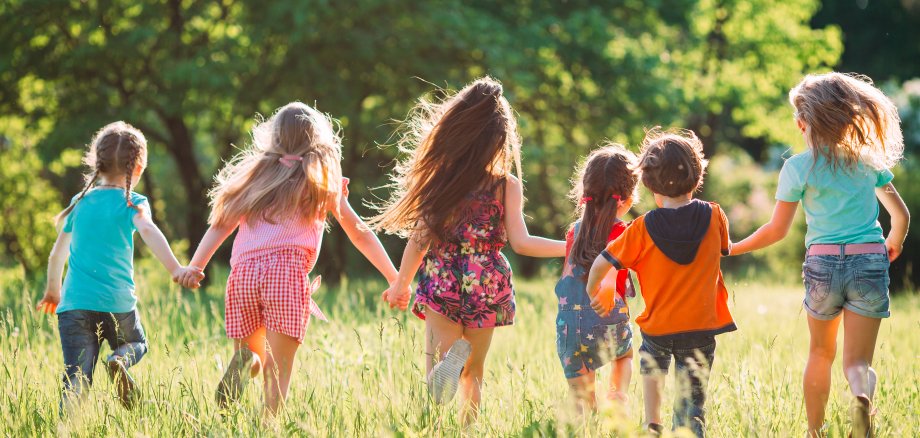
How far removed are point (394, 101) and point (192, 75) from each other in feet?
9.86

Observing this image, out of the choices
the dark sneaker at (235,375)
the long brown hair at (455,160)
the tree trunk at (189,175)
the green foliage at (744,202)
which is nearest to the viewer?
the dark sneaker at (235,375)

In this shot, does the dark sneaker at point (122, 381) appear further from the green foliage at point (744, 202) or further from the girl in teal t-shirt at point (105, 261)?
the green foliage at point (744, 202)

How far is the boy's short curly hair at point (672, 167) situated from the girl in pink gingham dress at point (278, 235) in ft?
4.53

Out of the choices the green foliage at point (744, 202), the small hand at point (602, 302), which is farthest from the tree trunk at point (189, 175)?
the green foliage at point (744, 202)

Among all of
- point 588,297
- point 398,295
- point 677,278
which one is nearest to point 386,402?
point 398,295

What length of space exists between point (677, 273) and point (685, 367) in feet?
1.28

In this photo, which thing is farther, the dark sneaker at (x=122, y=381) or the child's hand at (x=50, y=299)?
the child's hand at (x=50, y=299)

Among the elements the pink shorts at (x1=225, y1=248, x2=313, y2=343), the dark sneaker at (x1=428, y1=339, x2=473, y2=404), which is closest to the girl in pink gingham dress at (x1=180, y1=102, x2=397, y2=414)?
the pink shorts at (x1=225, y1=248, x2=313, y2=343)

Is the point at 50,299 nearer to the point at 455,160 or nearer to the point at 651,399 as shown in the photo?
the point at 455,160

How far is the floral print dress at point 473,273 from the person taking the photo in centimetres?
406

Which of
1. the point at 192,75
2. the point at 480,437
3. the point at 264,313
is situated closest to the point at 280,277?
the point at 264,313

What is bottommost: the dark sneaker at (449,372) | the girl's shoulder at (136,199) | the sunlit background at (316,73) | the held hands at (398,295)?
the dark sneaker at (449,372)

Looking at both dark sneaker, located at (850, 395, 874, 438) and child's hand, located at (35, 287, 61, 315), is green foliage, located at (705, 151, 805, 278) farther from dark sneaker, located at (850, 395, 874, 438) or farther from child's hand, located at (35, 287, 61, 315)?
child's hand, located at (35, 287, 61, 315)

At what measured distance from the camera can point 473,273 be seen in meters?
4.07
